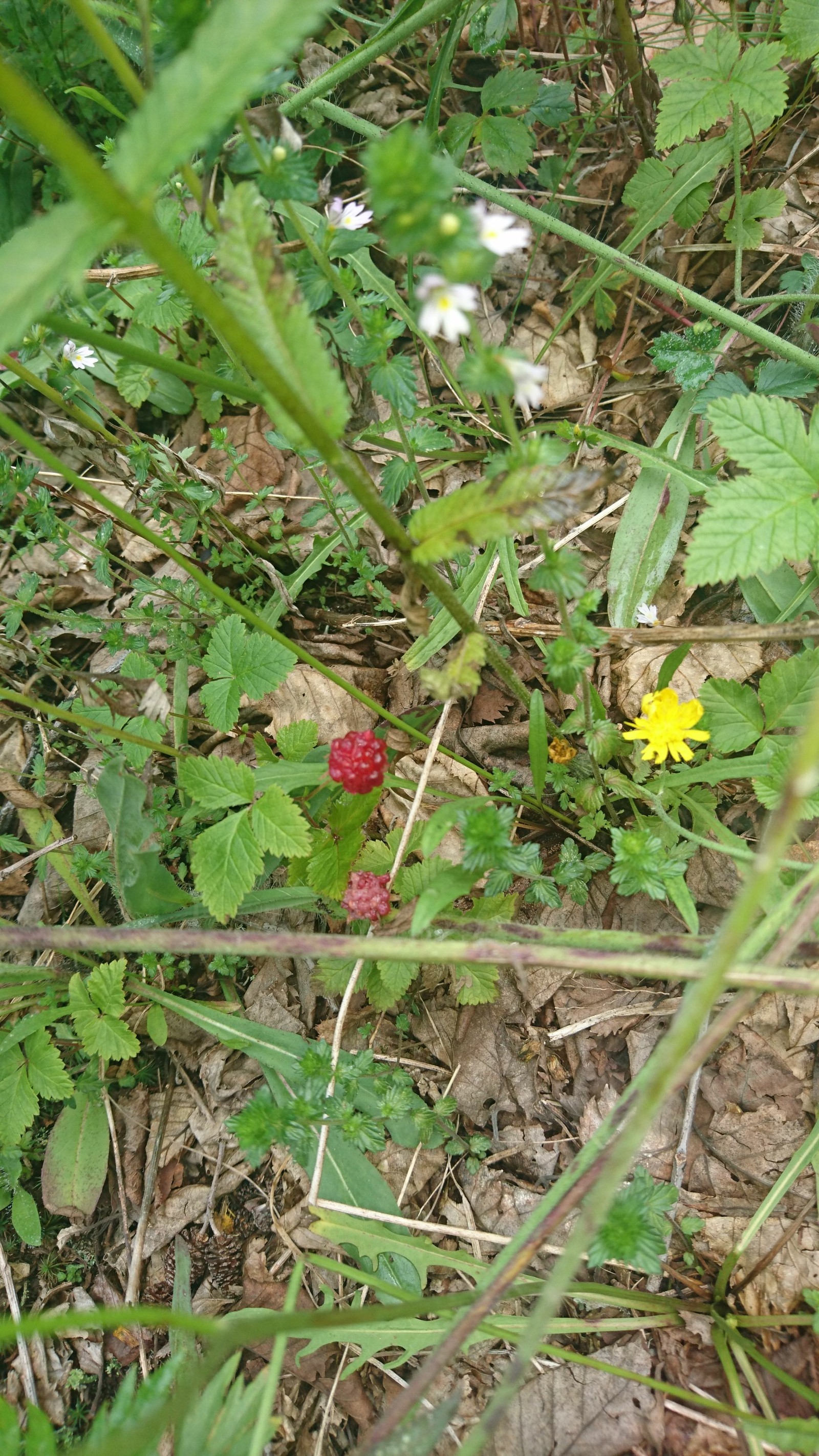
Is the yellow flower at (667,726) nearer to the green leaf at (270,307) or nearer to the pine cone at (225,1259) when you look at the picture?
the green leaf at (270,307)

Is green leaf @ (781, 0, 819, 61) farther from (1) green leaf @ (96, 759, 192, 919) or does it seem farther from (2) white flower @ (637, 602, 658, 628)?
(1) green leaf @ (96, 759, 192, 919)

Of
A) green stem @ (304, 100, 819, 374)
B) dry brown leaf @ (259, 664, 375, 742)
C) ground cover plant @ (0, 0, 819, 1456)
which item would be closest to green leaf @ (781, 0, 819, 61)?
ground cover plant @ (0, 0, 819, 1456)

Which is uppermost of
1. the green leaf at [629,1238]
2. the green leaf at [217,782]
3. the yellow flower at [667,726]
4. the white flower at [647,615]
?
the green leaf at [217,782]

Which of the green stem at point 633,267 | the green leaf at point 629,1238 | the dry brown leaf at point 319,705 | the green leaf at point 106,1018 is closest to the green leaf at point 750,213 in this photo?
the green stem at point 633,267

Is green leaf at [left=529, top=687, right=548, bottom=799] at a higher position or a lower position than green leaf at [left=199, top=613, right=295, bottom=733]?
lower

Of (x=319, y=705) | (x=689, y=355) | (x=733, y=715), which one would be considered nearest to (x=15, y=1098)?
(x=319, y=705)

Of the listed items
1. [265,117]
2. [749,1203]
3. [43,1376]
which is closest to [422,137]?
[265,117]

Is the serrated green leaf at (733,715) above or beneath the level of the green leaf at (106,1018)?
beneath
